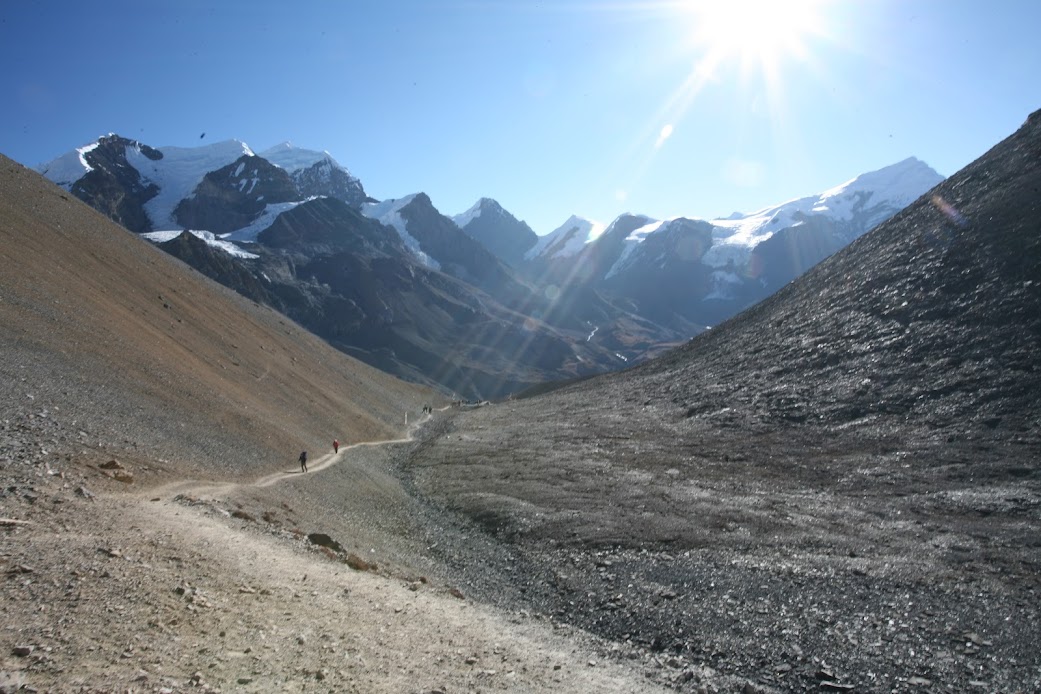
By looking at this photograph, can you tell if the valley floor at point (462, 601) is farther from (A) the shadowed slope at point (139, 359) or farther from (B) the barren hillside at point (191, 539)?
(A) the shadowed slope at point (139, 359)

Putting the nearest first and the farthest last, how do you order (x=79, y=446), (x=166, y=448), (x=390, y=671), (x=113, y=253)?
(x=390, y=671) → (x=79, y=446) → (x=166, y=448) → (x=113, y=253)

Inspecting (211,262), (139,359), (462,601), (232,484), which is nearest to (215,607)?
(462,601)

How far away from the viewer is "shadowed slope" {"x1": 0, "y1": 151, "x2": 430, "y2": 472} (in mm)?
32625

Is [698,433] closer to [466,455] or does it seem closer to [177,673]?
[466,455]

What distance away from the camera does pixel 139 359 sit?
43188 millimetres

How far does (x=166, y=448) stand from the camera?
32.2 m

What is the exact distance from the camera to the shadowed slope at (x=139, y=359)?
3262cm

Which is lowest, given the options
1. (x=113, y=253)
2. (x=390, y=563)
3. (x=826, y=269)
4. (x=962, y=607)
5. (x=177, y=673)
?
(x=390, y=563)

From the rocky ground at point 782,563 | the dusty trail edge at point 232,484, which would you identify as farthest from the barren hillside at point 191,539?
the rocky ground at point 782,563

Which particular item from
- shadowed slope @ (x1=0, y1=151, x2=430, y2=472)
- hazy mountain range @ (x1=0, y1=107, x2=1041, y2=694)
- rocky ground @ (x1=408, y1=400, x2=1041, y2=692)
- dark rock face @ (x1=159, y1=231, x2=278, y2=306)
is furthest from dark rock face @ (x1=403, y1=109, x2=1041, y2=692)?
dark rock face @ (x1=159, y1=231, x2=278, y2=306)

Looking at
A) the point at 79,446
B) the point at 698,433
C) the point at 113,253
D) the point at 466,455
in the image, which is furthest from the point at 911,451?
the point at 113,253

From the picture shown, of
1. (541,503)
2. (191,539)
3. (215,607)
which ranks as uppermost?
(191,539)

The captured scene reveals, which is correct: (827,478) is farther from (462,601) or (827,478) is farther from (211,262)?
(211,262)

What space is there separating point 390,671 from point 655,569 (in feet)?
51.9
